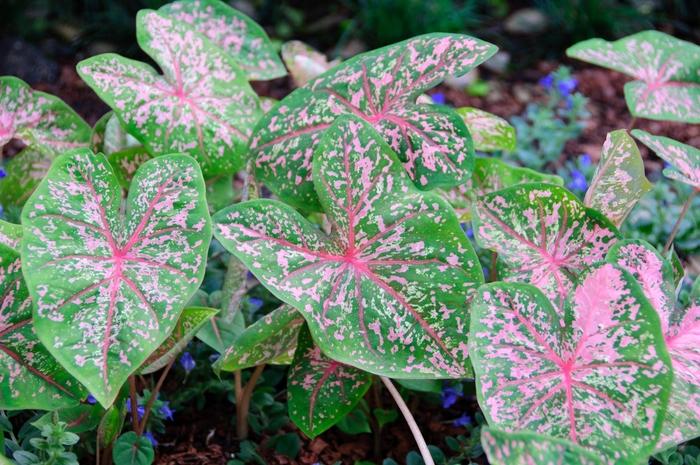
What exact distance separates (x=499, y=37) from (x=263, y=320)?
2421 mm

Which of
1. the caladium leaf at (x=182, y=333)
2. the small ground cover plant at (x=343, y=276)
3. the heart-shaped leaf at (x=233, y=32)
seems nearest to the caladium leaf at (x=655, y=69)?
the small ground cover plant at (x=343, y=276)

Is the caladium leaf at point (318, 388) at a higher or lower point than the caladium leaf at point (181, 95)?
lower

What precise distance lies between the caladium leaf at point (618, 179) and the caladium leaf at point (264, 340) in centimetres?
52

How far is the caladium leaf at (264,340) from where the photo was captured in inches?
47.4

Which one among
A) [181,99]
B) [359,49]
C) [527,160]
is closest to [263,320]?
[181,99]

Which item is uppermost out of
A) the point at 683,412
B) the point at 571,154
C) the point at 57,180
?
the point at 57,180

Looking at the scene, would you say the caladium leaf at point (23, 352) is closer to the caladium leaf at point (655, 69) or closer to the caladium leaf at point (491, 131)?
the caladium leaf at point (491, 131)

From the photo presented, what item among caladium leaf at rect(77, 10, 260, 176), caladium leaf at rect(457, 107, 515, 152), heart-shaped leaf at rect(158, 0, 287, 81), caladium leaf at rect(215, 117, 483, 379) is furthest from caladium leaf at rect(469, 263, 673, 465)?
heart-shaped leaf at rect(158, 0, 287, 81)

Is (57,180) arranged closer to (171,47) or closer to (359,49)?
(171,47)

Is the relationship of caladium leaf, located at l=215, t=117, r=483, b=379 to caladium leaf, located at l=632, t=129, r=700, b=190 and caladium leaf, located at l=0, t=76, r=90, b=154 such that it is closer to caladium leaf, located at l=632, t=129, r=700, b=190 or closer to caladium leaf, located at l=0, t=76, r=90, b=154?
caladium leaf, located at l=632, t=129, r=700, b=190

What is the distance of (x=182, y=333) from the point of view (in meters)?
1.17

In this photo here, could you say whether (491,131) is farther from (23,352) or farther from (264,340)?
(23,352)

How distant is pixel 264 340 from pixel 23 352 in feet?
1.12

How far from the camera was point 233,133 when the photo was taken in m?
1.45
